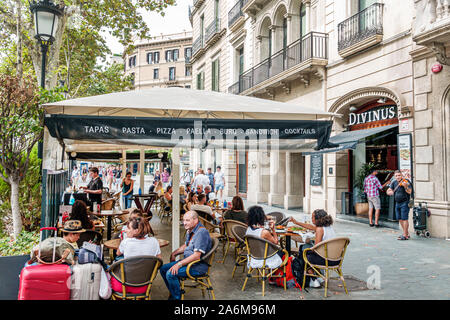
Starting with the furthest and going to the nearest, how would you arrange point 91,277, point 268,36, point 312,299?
point 268,36 → point 312,299 → point 91,277

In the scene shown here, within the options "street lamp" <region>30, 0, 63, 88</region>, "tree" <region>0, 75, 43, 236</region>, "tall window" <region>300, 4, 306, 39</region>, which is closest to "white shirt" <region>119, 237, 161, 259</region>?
"tree" <region>0, 75, 43, 236</region>

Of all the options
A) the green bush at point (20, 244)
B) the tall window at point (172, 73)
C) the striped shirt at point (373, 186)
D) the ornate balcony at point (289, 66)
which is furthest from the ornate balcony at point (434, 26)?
the tall window at point (172, 73)

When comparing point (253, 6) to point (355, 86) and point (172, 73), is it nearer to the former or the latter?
point (355, 86)

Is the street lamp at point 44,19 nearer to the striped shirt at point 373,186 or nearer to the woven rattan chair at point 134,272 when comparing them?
the woven rattan chair at point 134,272

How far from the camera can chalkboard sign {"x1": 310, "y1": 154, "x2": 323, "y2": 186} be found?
44.4 feet

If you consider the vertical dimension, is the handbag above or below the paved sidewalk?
above

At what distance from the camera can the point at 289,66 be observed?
1551cm

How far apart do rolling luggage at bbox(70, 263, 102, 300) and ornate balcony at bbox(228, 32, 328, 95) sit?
11.6 metres

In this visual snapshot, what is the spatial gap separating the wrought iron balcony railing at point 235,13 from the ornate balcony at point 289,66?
13.2 feet

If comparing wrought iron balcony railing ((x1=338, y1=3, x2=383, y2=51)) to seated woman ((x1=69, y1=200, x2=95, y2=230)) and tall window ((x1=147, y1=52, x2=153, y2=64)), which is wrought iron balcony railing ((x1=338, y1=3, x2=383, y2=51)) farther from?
tall window ((x1=147, y1=52, x2=153, y2=64))

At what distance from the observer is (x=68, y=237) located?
4879 mm

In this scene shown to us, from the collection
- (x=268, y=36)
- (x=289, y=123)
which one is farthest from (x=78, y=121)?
(x=268, y=36)

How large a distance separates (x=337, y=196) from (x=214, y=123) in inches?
364

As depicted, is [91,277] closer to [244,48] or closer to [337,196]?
[337,196]
